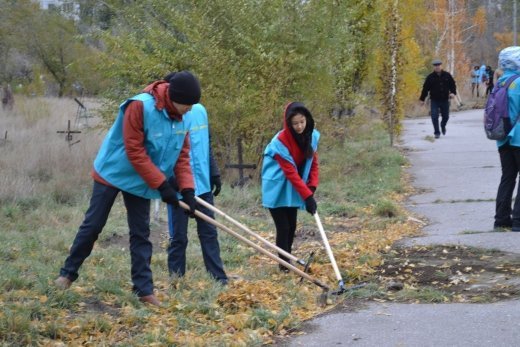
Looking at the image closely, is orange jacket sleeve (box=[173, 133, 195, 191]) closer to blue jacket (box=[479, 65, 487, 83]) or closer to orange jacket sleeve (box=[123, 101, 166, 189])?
orange jacket sleeve (box=[123, 101, 166, 189])

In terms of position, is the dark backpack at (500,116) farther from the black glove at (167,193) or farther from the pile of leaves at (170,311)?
the black glove at (167,193)

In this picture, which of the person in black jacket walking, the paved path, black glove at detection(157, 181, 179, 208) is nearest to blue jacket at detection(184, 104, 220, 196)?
black glove at detection(157, 181, 179, 208)

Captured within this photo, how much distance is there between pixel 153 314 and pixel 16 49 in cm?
2772

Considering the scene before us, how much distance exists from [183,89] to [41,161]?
11.5 m

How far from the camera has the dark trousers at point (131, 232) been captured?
238 inches

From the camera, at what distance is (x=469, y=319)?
5.62 m

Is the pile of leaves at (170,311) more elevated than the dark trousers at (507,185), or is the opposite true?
the dark trousers at (507,185)

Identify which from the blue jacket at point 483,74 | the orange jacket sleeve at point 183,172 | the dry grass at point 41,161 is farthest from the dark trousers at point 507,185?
the blue jacket at point 483,74

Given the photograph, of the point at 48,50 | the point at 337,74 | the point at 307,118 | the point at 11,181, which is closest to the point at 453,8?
the point at 48,50

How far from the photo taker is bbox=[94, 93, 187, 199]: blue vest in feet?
19.2

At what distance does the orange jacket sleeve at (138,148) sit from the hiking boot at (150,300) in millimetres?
827

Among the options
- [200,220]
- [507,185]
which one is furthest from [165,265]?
[507,185]

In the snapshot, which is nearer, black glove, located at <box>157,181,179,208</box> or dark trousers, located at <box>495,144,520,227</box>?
black glove, located at <box>157,181,179,208</box>

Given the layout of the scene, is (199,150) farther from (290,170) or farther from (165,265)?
(165,265)
